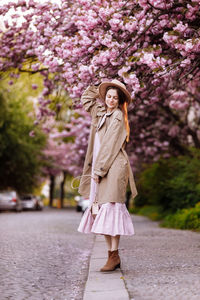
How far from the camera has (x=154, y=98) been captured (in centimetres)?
1124

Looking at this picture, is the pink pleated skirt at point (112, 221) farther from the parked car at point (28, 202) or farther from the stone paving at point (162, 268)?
the parked car at point (28, 202)

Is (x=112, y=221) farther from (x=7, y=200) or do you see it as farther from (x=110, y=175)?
(x=7, y=200)

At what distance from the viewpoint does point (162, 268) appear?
20.2 feet

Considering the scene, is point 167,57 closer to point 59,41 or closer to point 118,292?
point 59,41

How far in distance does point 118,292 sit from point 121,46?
4617 millimetres

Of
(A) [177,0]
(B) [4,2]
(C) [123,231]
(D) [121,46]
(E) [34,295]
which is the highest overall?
(B) [4,2]

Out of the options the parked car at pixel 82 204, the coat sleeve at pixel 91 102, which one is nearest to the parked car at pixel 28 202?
the parked car at pixel 82 204

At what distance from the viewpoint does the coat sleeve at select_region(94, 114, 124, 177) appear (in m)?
6.06

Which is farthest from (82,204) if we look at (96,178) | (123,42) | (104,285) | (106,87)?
(104,285)

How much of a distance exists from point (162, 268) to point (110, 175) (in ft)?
3.82

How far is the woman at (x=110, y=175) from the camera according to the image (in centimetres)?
598

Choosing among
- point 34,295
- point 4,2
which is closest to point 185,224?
point 4,2

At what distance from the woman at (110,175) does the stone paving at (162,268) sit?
1.62 feet

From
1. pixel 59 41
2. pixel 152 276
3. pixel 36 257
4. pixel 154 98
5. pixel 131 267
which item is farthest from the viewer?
pixel 154 98
